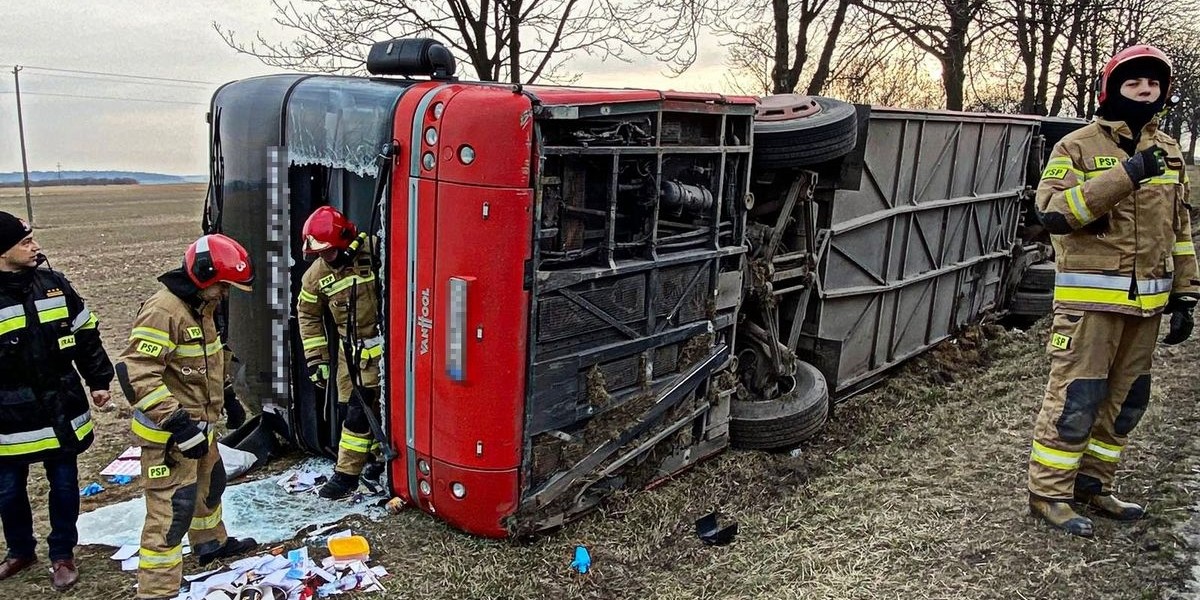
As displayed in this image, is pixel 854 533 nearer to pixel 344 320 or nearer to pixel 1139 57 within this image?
pixel 1139 57

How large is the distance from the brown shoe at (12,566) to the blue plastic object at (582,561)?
253 centimetres

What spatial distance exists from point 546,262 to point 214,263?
140 centimetres

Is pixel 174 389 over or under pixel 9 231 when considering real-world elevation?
under

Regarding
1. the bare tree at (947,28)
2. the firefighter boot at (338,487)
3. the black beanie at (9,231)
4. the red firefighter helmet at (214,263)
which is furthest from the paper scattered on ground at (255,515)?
the bare tree at (947,28)

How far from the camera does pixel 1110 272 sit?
3689 millimetres

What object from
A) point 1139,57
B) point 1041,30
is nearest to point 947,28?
point 1041,30

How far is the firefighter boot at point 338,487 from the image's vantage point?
14.2ft

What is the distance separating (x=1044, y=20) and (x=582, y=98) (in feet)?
55.0

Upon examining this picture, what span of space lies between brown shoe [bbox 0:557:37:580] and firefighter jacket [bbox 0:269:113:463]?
509 mm

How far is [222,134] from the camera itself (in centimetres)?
453

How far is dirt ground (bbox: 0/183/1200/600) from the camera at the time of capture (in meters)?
3.55

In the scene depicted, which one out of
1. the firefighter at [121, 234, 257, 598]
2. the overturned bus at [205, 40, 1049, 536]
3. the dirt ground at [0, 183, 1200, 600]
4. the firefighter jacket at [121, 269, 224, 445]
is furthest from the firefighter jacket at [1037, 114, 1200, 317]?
the firefighter jacket at [121, 269, 224, 445]

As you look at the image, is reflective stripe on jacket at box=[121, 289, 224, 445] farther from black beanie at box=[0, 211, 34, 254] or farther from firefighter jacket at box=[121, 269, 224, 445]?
black beanie at box=[0, 211, 34, 254]

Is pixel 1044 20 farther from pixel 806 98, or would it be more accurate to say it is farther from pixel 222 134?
pixel 222 134
